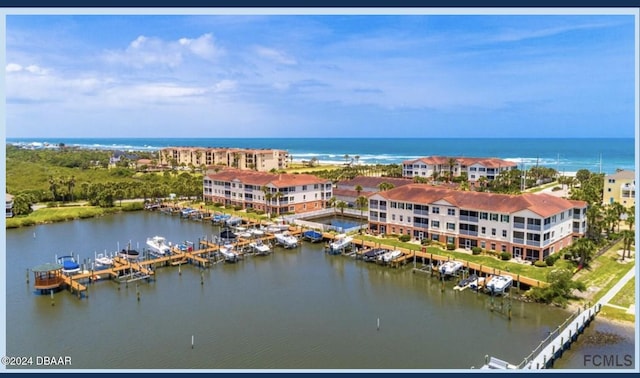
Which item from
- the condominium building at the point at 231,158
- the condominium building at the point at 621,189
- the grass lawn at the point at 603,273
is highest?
the condominium building at the point at 231,158

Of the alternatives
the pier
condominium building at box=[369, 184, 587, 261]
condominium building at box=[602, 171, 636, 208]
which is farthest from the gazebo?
condominium building at box=[602, 171, 636, 208]

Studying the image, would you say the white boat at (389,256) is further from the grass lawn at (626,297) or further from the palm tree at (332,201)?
the palm tree at (332,201)

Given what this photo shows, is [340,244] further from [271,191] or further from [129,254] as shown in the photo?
[129,254]

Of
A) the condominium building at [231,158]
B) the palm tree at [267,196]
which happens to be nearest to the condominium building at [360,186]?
the palm tree at [267,196]

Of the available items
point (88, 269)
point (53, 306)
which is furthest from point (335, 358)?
point (88, 269)

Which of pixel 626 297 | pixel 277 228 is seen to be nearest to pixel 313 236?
pixel 277 228
